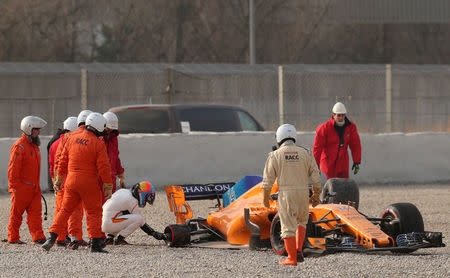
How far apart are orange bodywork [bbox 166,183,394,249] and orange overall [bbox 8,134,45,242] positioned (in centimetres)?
164

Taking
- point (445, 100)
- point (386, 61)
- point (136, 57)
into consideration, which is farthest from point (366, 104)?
point (386, 61)

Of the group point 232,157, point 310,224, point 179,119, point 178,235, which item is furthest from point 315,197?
point 179,119

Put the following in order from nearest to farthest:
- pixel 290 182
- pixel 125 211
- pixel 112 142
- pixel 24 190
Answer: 1. pixel 290 182
2. pixel 125 211
3. pixel 24 190
4. pixel 112 142

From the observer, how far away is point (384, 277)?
334 inches

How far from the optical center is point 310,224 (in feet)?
33.6

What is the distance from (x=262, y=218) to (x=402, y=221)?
157cm

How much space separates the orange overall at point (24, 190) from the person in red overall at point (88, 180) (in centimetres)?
99

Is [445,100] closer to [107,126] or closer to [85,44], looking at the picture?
[107,126]

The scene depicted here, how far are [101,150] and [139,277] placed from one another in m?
2.38

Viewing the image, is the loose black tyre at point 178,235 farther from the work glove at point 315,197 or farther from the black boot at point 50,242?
the work glove at point 315,197

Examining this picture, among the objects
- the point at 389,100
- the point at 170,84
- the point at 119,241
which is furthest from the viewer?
the point at 170,84

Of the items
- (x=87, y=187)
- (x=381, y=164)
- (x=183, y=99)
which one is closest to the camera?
Answer: (x=87, y=187)

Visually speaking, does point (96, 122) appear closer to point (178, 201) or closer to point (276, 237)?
point (178, 201)

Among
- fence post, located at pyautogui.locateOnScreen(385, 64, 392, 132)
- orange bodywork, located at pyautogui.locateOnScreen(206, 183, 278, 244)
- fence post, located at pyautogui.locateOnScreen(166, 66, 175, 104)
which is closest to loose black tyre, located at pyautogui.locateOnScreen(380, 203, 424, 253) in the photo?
orange bodywork, located at pyautogui.locateOnScreen(206, 183, 278, 244)
